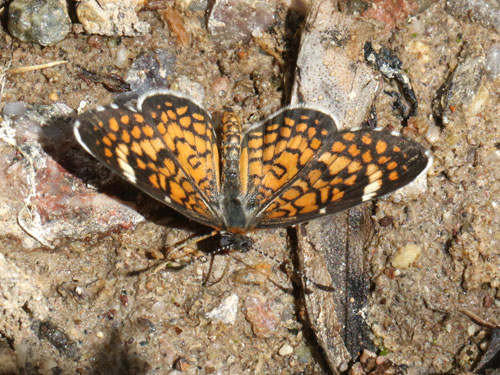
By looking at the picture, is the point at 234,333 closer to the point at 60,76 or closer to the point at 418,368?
the point at 418,368

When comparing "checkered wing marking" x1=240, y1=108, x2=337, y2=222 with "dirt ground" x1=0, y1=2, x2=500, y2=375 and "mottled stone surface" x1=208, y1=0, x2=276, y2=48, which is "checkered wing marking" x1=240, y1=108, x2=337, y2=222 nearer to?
"dirt ground" x1=0, y1=2, x2=500, y2=375

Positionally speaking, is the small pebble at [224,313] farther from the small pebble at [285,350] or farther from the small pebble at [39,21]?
the small pebble at [39,21]

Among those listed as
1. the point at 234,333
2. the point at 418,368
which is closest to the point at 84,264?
the point at 234,333

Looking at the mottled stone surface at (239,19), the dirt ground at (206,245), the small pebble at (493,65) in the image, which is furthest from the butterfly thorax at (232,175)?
the small pebble at (493,65)

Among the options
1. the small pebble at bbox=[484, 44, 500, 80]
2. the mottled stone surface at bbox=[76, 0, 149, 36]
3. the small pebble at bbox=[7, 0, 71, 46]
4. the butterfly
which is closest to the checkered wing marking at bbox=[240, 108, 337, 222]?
the butterfly

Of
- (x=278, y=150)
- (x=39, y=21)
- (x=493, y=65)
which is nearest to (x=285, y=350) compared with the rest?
(x=278, y=150)

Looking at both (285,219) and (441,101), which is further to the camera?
(441,101)
